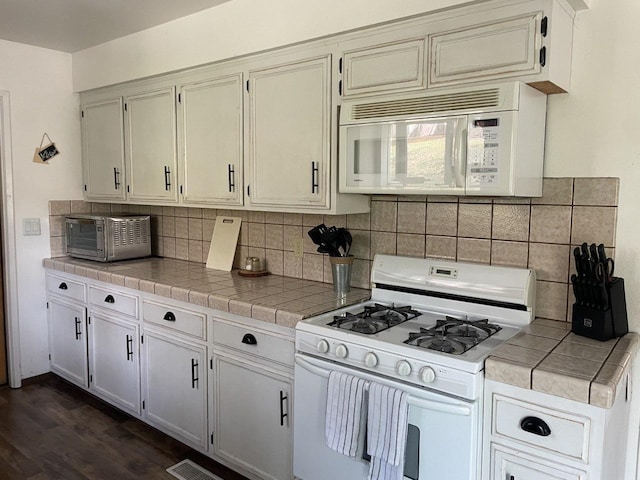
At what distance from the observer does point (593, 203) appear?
Answer: 197 cm

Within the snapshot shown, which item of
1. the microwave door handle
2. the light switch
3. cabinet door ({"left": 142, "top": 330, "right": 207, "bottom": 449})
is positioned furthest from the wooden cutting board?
the microwave door handle

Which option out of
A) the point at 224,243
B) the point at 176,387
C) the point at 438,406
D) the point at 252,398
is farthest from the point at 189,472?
the point at 438,406

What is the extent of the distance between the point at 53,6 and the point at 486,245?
2.63m

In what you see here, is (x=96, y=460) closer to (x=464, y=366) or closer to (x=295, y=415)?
(x=295, y=415)

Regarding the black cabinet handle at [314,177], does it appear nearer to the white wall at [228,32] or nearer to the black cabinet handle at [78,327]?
the white wall at [228,32]

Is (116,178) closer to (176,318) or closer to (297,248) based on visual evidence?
(176,318)

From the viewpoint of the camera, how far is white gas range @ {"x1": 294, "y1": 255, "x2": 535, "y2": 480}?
1.65 meters

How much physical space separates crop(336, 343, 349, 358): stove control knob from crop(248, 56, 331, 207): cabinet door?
76cm

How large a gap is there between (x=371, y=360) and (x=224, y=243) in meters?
1.71

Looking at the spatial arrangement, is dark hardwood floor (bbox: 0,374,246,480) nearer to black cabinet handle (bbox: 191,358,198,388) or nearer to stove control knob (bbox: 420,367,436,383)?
black cabinet handle (bbox: 191,358,198,388)

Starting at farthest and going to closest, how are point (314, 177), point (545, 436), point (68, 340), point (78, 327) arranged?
point (68, 340), point (78, 327), point (314, 177), point (545, 436)

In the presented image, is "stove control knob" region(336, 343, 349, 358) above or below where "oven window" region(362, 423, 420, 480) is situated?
above

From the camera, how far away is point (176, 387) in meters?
2.73

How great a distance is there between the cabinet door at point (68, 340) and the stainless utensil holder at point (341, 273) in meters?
1.85
